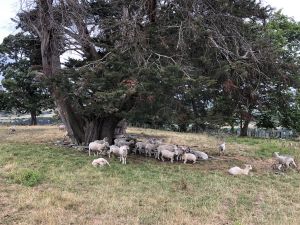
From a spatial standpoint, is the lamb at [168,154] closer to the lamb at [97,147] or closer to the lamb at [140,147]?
the lamb at [140,147]

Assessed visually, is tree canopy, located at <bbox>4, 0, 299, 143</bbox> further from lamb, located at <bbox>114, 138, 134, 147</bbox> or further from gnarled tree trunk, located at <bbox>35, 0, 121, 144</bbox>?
lamb, located at <bbox>114, 138, 134, 147</bbox>

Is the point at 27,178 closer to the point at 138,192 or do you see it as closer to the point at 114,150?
the point at 138,192

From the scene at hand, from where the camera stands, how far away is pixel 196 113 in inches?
417

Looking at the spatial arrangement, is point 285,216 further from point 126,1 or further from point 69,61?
point 69,61

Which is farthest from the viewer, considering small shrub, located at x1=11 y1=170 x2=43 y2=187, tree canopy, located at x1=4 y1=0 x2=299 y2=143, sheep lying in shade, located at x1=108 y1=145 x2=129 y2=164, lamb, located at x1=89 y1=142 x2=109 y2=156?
lamb, located at x1=89 y1=142 x2=109 y2=156

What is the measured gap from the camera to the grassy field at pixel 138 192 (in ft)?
20.2

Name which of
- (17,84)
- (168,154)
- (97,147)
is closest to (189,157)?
(168,154)

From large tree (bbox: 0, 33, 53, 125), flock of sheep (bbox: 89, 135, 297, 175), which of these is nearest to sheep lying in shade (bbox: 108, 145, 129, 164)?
flock of sheep (bbox: 89, 135, 297, 175)

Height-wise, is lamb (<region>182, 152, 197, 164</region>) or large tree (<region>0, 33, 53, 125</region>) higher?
large tree (<region>0, 33, 53, 125</region>)

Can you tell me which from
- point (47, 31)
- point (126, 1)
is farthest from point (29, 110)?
point (126, 1)

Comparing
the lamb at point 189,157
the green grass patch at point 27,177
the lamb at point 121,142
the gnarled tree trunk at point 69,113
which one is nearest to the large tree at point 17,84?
the gnarled tree trunk at point 69,113

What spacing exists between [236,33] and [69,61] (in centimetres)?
563

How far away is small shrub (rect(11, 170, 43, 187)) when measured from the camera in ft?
26.1

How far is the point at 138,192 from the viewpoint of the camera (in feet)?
25.1
